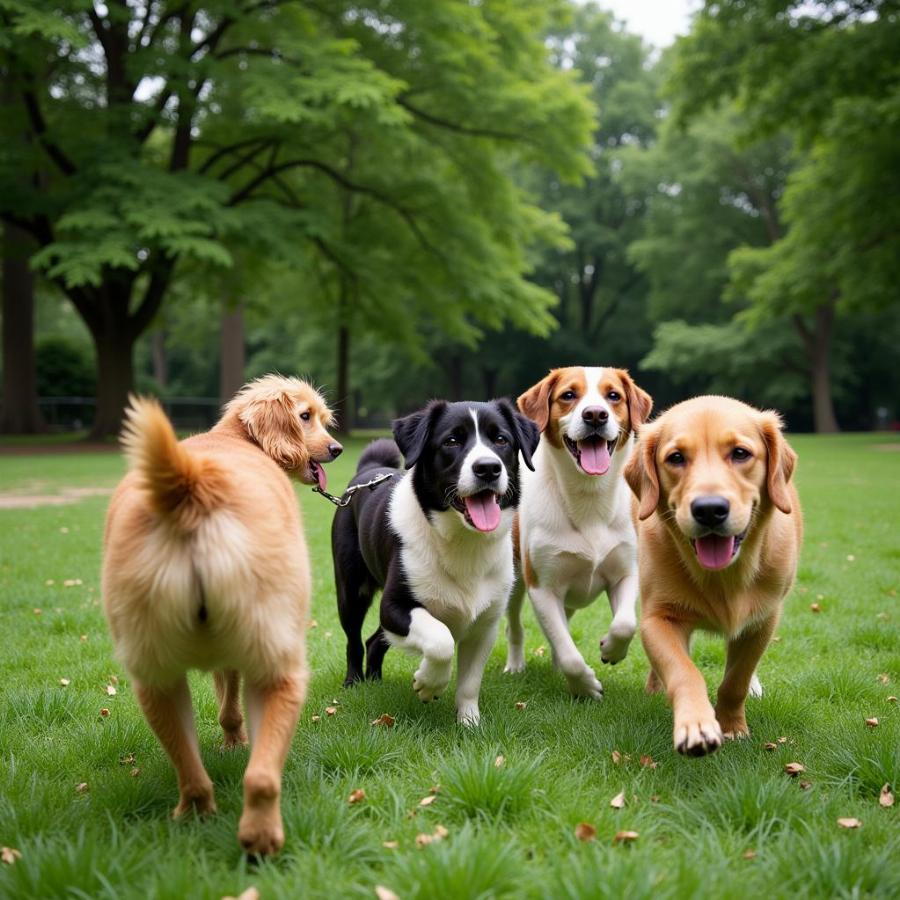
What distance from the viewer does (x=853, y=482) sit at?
599 inches

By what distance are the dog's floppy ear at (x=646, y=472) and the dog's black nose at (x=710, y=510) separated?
391 millimetres

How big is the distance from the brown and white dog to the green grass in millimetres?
545

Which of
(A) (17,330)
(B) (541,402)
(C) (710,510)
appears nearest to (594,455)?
(B) (541,402)

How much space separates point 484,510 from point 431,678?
848 mm

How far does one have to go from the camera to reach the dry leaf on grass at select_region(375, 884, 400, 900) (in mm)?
2322

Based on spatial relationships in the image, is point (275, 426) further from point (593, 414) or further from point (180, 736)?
point (593, 414)

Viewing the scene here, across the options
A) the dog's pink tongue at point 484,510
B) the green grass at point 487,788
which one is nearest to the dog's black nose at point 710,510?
the green grass at point 487,788

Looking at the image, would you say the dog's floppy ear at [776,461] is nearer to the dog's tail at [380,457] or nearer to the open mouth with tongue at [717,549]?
the open mouth with tongue at [717,549]

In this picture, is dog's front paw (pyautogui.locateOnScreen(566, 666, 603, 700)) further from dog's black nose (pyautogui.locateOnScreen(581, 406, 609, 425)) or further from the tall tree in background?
the tall tree in background

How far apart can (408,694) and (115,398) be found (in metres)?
23.5

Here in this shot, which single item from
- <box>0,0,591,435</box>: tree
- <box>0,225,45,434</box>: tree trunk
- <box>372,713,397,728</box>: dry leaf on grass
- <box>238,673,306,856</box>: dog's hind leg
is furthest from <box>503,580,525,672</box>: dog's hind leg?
<box>0,225,45,434</box>: tree trunk

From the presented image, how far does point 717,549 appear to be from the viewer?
3.54 meters

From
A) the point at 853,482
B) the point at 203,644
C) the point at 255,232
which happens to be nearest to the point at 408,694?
the point at 203,644

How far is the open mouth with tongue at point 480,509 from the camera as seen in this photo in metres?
4.16
